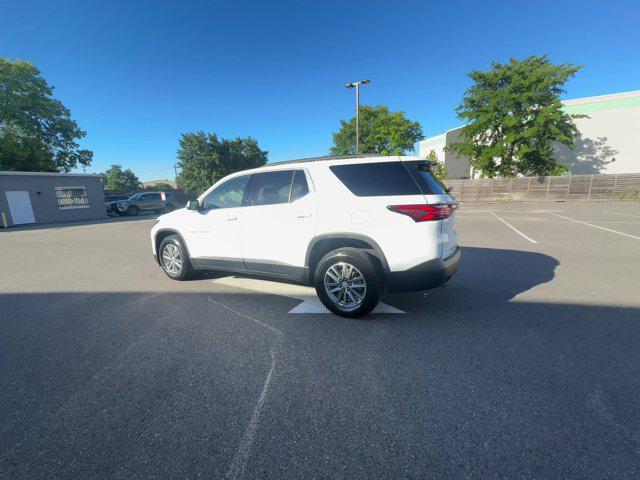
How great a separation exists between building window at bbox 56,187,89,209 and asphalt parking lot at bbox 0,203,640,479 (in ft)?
68.6

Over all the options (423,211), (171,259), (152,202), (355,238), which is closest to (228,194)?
(171,259)

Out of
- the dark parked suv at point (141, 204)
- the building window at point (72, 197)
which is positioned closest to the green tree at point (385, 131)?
the dark parked suv at point (141, 204)

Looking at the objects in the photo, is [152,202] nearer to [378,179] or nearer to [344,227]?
[344,227]

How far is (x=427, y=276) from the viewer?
3043mm

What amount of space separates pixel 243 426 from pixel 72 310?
3.56 metres

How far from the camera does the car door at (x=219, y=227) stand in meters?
4.16

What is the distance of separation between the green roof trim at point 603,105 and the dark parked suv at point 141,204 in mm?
40399

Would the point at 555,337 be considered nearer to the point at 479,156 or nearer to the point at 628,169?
the point at 479,156

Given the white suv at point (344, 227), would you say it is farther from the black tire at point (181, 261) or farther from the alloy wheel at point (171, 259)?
the alloy wheel at point (171, 259)

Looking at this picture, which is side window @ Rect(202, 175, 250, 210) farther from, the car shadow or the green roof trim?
the green roof trim

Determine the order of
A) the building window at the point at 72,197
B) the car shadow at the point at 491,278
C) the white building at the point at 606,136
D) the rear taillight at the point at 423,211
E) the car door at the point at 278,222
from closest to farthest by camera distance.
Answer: the rear taillight at the point at 423,211
the car door at the point at 278,222
the car shadow at the point at 491,278
the building window at the point at 72,197
the white building at the point at 606,136

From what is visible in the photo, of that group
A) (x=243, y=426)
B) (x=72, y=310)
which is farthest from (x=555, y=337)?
(x=72, y=310)

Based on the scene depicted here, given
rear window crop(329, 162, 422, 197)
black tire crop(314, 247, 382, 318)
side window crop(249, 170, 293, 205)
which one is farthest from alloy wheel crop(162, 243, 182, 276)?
rear window crop(329, 162, 422, 197)

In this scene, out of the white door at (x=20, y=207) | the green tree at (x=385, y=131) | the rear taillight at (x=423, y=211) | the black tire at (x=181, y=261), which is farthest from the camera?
the green tree at (x=385, y=131)
